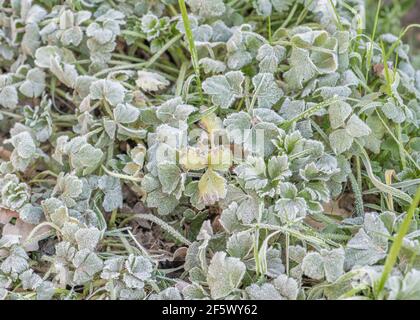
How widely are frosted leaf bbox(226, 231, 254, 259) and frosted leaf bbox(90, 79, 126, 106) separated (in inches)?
16.4

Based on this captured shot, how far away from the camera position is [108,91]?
4.38 ft

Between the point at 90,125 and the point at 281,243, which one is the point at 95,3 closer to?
the point at 90,125

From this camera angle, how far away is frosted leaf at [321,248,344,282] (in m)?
1.09

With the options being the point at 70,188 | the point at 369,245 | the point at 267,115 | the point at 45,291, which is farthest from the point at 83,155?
the point at 369,245

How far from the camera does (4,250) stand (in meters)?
1.22

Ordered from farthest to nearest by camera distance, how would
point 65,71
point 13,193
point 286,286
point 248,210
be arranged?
1. point 65,71
2. point 13,193
3. point 248,210
4. point 286,286

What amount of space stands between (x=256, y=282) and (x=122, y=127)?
0.45m

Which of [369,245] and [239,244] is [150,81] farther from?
[369,245]

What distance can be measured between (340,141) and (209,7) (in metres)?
0.45

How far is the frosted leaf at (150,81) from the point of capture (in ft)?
4.57

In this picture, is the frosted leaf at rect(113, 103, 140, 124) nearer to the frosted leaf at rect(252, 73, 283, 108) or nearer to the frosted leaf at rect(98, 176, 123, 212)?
the frosted leaf at rect(98, 176, 123, 212)

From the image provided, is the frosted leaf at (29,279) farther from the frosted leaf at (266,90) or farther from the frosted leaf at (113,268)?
the frosted leaf at (266,90)

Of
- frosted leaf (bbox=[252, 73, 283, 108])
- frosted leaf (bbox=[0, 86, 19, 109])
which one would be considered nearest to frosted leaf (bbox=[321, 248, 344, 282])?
frosted leaf (bbox=[252, 73, 283, 108])
